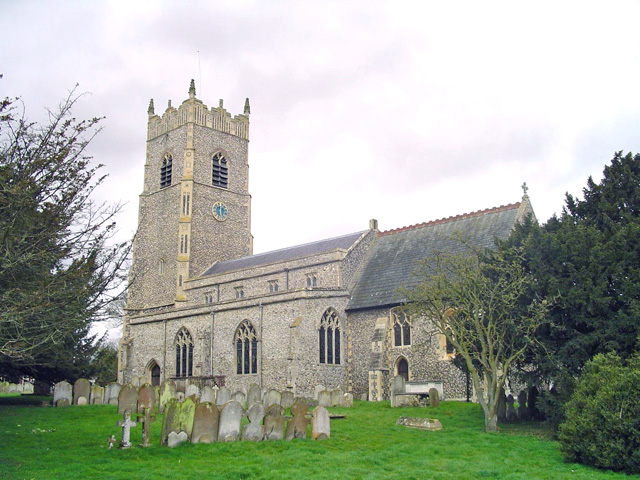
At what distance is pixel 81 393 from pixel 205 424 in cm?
1136

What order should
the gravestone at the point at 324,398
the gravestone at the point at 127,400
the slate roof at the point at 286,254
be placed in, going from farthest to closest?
1. the slate roof at the point at 286,254
2. the gravestone at the point at 324,398
3. the gravestone at the point at 127,400

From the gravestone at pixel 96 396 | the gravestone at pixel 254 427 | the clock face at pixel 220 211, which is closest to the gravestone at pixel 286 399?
the gravestone at pixel 254 427

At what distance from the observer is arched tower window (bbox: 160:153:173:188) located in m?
43.5

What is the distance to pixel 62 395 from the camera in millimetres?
22922

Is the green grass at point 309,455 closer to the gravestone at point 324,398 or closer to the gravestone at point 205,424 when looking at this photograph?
the gravestone at point 205,424

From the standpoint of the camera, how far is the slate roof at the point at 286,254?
3253 cm

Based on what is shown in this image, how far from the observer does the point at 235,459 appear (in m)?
12.6

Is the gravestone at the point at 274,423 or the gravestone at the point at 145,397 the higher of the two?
the gravestone at the point at 145,397

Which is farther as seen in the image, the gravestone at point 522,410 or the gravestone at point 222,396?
the gravestone at point 222,396

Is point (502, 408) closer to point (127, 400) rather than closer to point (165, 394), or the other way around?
point (165, 394)

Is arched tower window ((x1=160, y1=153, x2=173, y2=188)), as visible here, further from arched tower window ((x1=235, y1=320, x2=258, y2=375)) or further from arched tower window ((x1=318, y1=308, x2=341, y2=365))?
arched tower window ((x1=318, y1=308, x2=341, y2=365))

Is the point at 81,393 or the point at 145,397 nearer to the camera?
the point at 145,397

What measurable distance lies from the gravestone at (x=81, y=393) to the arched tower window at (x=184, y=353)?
25.3ft

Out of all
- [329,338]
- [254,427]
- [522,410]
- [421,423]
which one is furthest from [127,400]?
[522,410]
